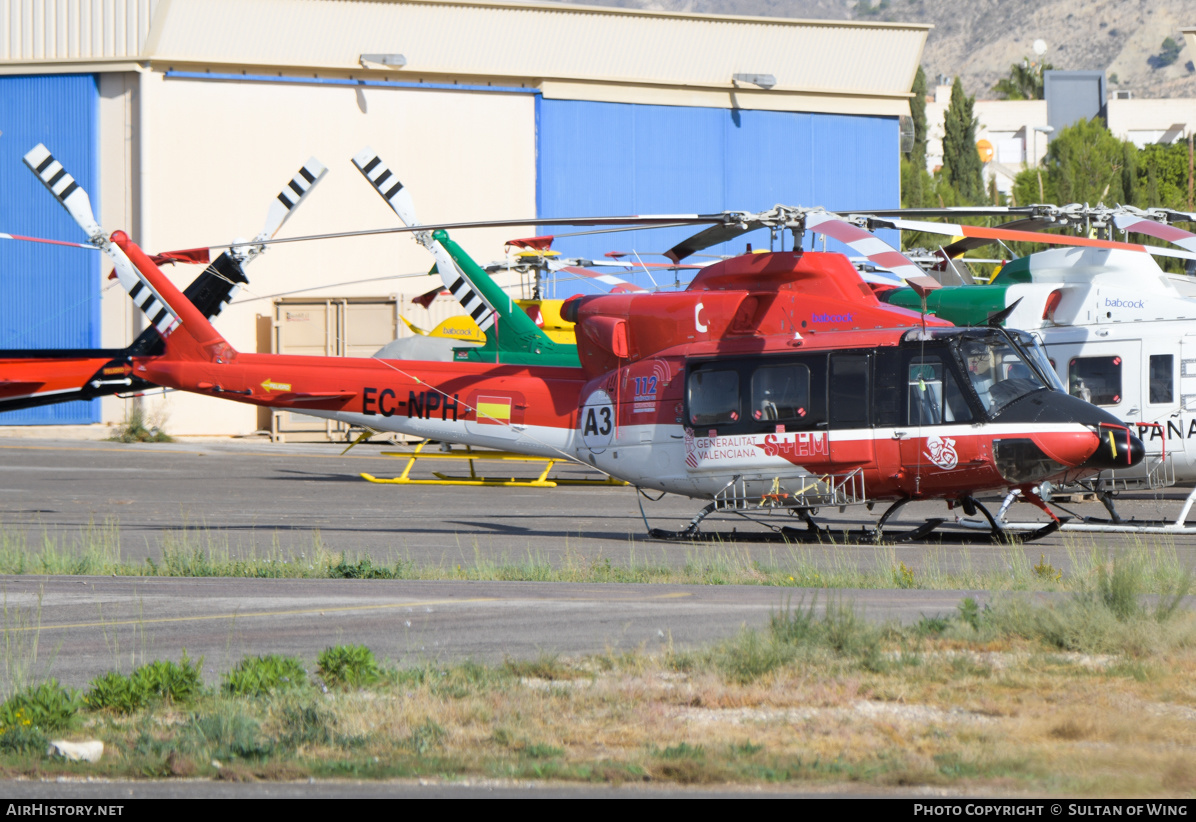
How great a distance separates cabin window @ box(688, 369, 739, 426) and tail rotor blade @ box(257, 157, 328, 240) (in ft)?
20.9

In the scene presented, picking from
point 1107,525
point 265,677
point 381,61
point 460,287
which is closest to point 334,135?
point 381,61

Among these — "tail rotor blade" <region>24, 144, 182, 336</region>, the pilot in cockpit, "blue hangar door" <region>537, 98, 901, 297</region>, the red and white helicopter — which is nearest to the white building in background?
"blue hangar door" <region>537, 98, 901, 297</region>

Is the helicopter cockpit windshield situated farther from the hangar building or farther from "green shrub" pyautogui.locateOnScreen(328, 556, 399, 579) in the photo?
the hangar building

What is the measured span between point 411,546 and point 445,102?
24.7m

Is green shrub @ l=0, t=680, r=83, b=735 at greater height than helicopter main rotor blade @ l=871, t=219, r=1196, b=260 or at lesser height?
lesser

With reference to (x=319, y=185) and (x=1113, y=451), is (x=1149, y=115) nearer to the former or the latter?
(x=319, y=185)

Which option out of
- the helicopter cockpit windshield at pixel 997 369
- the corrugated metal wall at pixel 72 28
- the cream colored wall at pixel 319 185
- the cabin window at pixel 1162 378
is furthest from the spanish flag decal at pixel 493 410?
the corrugated metal wall at pixel 72 28

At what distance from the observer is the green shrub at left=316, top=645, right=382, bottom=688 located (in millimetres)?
7254

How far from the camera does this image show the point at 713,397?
14.9 meters

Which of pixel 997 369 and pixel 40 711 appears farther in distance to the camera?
pixel 997 369

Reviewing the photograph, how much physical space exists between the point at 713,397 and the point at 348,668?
8.22 metres

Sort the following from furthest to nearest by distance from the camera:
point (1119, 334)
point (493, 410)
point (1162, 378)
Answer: point (493, 410)
point (1119, 334)
point (1162, 378)

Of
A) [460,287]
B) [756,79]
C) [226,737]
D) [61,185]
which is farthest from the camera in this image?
[756,79]

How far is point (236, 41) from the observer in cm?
3503
